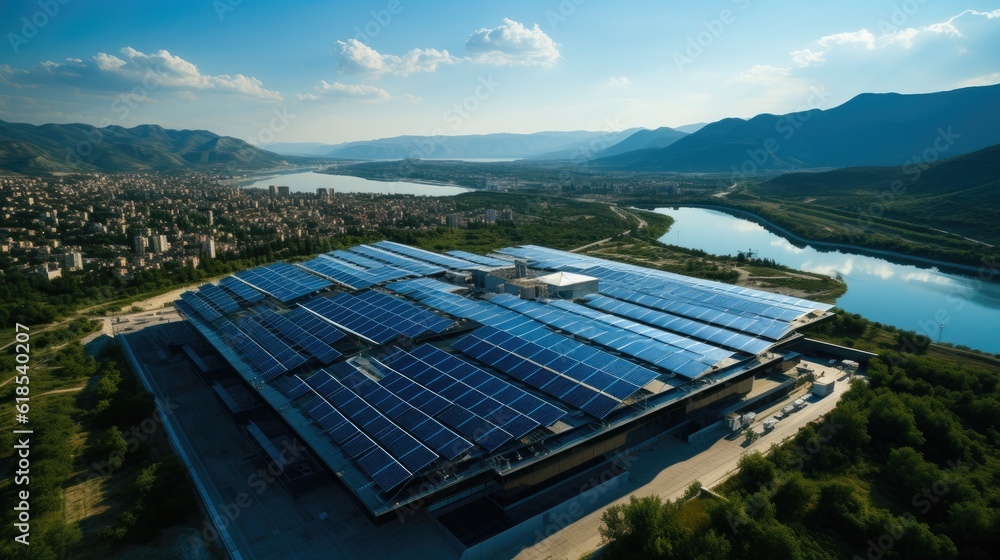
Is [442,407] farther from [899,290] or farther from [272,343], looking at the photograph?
[899,290]

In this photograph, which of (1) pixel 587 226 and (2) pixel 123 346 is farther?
(1) pixel 587 226

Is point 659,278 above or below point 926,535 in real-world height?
above

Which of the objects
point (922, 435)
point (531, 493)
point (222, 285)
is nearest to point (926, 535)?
point (922, 435)

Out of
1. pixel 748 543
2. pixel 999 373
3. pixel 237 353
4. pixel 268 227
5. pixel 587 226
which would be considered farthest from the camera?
pixel 587 226

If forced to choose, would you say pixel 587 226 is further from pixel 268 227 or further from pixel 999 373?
pixel 999 373

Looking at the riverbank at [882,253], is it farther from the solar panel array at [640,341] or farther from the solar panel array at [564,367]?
the solar panel array at [564,367]

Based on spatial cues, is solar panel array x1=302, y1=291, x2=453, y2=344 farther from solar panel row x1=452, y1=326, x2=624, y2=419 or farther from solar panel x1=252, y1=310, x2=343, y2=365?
solar panel row x1=452, y1=326, x2=624, y2=419
